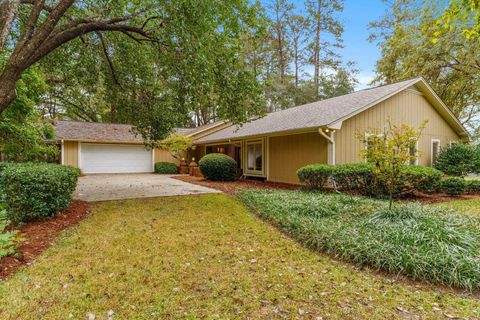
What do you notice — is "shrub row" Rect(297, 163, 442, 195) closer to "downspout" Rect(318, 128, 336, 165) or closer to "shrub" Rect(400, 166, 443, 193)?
"shrub" Rect(400, 166, 443, 193)

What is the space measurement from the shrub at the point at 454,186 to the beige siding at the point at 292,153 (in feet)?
13.5

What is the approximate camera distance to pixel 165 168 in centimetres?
1825

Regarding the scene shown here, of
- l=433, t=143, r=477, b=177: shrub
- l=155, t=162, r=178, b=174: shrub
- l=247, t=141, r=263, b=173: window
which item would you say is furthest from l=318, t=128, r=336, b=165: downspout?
l=155, t=162, r=178, b=174: shrub

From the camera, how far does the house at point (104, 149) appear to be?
16.2 m

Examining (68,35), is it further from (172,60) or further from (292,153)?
(292,153)

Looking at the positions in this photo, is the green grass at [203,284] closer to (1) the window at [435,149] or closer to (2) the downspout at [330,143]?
(2) the downspout at [330,143]

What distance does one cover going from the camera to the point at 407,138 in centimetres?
501

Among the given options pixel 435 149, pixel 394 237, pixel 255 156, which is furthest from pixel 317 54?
pixel 394 237

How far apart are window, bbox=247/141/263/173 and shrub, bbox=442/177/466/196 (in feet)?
24.5

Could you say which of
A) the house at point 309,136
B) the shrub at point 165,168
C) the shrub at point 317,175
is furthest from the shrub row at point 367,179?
the shrub at point 165,168

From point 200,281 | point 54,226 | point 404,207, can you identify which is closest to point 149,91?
point 54,226

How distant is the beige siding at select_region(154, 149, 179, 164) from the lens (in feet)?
62.3

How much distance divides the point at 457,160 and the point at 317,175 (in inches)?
313

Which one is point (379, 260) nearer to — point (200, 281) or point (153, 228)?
point (200, 281)
